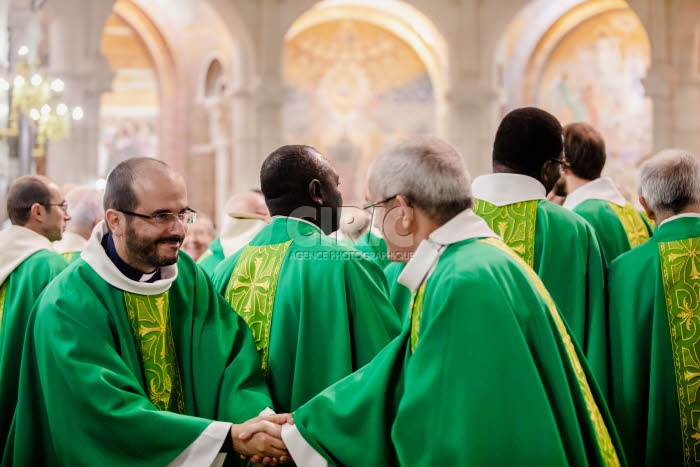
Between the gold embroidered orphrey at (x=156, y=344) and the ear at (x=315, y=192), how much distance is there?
0.75 meters

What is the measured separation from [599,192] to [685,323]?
1.17 meters

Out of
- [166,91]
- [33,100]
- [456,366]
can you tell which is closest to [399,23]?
[166,91]

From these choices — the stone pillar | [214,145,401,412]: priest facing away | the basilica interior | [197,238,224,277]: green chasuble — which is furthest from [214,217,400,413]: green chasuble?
the basilica interior

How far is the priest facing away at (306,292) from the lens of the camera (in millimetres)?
3549

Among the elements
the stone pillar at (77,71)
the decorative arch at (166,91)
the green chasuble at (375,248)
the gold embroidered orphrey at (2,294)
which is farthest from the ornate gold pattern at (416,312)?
the decorative arch at (166,91)

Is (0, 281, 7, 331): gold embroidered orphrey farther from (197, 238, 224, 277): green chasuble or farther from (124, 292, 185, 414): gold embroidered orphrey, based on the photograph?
(124, 292, 185, 414): gold embroidered orphrey

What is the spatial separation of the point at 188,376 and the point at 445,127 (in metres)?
14.0

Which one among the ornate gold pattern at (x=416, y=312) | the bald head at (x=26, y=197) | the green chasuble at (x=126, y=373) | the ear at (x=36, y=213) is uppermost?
the bald head at (x=26, y=197)

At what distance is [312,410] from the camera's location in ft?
9.67

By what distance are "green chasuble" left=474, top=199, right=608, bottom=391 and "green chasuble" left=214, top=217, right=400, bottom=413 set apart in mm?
756

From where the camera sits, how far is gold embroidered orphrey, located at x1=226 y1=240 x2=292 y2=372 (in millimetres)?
3680

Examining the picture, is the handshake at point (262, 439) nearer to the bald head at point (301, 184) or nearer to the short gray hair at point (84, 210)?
the bald head at point (301, 184)

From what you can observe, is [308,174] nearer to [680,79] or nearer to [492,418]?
[492,418]

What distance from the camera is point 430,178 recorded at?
2682 mm
